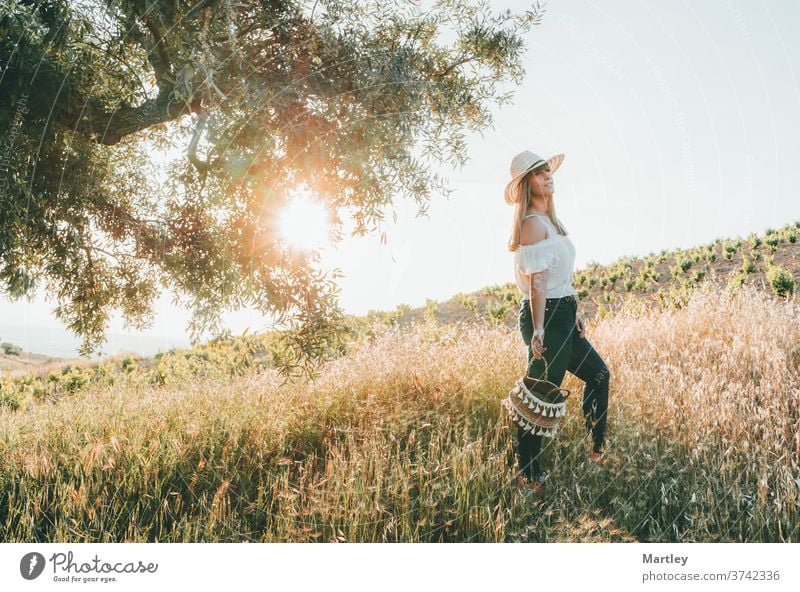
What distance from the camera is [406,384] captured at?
5293mm

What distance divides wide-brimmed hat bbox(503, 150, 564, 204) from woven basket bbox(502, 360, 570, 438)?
1540 millimetres

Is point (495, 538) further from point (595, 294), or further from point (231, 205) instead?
point (595, 294)

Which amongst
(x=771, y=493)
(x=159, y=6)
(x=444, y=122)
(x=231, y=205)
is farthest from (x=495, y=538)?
(x=159, y=6)

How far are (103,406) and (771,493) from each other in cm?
647

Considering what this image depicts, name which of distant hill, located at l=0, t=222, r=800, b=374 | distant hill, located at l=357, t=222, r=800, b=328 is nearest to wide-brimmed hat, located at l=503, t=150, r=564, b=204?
distant hill, located at l=0, t=222, r=800, b=374

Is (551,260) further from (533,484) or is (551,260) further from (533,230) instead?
(533,484)

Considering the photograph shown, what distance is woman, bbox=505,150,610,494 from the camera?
3775 mm

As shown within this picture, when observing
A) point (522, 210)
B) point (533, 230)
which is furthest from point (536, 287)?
point (522, 210)

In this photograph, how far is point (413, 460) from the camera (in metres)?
4.21

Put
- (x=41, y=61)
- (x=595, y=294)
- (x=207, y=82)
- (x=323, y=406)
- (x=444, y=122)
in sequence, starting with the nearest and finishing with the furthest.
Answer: (x=207, y=82) < (x=41, y=61) < (x=444, y=122) < (x=323, y=406) < (x=595, y=294)

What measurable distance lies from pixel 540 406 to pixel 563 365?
38cm

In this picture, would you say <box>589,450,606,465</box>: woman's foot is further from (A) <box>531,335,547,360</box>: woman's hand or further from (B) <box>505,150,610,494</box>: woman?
(A) <box>531,335,547,360</box>: woman's hand
